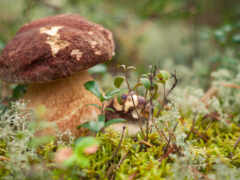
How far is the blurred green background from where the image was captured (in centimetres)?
269

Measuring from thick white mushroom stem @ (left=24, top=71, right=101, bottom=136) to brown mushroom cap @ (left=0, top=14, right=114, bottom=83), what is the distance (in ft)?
0.70

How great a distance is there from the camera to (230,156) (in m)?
1.16

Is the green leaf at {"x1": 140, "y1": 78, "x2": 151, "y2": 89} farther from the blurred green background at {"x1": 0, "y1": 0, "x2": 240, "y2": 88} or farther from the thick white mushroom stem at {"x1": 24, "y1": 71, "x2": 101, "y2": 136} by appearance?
the blurred green background at {"x1": 0, "y1": 0, "x2": 240, "y2": 88}

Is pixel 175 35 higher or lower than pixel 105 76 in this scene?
higher

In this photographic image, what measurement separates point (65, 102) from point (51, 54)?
375mm

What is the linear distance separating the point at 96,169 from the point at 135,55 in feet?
11.0

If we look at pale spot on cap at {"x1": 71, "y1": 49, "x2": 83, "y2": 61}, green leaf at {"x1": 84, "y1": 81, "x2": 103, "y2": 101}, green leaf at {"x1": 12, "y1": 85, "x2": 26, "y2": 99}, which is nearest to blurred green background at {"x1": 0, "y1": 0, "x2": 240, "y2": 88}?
Result: green leaf at {"x1": 12, "y1": 85, "x2": 26, "y2": 99}

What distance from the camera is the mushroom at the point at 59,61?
1.18 m

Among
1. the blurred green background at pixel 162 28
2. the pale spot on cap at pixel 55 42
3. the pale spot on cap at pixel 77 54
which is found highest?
the blurred green background at pixel 162 28

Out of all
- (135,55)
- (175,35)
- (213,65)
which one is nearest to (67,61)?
(213,65)

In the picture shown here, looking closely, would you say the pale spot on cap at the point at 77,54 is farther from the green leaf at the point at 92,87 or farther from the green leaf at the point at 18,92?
the green leaf at the point at 18,92

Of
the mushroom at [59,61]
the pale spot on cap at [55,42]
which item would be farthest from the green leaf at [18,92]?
the pale spot on cap at [55,42]

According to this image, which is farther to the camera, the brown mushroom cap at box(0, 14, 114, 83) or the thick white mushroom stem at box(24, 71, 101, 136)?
the thick white mushroom stem at box(24, 71, 101, 136)

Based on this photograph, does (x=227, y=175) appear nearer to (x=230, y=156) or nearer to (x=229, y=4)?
(x=230, y=156)
